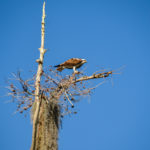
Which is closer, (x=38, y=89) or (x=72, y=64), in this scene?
(x=38, y=89)

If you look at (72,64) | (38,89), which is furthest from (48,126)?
(72,64)

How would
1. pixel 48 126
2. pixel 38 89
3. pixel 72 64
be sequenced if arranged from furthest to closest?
1. pixel 72 64
2. pixel 38 89
3. pixel 48 126

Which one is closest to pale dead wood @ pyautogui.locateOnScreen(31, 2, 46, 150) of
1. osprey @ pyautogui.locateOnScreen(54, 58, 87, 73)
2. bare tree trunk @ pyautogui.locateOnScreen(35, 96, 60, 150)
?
bare tree trunk @ pyautogui.locateOnScreen(35, 96, 60, 150)

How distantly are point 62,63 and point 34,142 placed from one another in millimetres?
2981

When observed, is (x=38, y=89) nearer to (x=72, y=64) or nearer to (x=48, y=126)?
(x=48, y=126)

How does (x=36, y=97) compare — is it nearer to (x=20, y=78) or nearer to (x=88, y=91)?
(x=20, y=78)

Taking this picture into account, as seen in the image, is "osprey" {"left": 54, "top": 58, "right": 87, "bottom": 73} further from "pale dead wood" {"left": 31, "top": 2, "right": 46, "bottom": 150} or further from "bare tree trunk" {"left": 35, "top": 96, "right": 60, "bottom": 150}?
"bare tree trunk" {"left": 35, "top": 96, "right": 60, "bottom": 150}

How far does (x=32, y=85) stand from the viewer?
4.30 meters

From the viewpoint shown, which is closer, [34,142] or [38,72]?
[34,142]

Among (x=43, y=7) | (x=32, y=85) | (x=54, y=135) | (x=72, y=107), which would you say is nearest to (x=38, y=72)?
(x=32, y=85)

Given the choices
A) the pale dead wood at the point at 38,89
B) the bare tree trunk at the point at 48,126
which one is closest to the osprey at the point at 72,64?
the pale dead wood at the point at 38,89

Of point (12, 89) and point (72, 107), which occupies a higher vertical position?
point (12, 89)

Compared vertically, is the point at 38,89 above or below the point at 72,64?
below

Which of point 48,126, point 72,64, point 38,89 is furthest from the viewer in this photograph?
point 72,64
